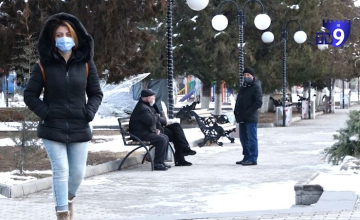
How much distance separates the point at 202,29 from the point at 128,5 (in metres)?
14.8

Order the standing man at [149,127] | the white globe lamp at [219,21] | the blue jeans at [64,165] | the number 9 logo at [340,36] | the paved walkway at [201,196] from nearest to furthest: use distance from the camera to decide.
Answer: the blue jeans at [64,165], the paved walkway at [201,196], the standing man at [149,127], the white globe lamp at [219,21], the number 9 logo at [340,36]

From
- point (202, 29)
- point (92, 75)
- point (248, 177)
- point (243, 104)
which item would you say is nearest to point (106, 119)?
point (202, 29)

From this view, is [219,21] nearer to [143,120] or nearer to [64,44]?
[143,120]

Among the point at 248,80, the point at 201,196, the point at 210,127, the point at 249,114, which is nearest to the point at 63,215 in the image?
the point at 201,196

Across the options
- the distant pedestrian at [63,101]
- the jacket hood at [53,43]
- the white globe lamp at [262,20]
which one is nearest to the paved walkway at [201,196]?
the distant pedestrian at [63,101]

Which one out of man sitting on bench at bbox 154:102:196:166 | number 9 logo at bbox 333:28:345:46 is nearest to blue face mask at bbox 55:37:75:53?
man sitting on bench at bbox 154:102:196:166

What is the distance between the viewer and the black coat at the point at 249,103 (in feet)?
52.0

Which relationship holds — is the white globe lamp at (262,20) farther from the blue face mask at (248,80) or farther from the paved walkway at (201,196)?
the blue face mask at (248,80)

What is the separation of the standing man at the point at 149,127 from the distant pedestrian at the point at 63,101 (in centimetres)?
730

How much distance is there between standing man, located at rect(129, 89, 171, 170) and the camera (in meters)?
15.0

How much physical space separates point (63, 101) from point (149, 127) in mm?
7614

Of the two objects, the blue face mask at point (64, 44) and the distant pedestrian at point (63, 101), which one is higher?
the blue face mask at point (64, 44)

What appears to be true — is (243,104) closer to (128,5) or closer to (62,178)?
(128,5)

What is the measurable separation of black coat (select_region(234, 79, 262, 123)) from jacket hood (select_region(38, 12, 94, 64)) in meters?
8.42
